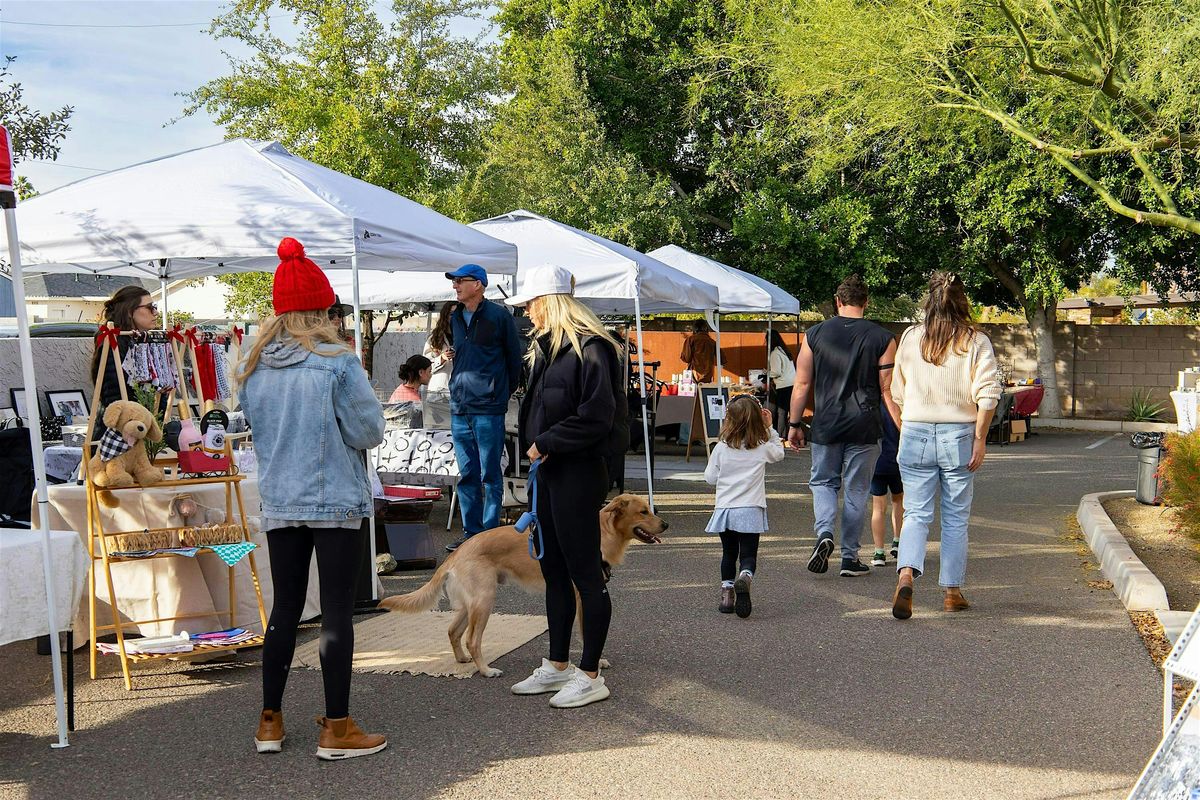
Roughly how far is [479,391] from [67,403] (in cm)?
295

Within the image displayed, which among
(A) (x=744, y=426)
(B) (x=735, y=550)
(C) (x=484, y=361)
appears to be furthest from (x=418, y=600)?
(C) (x=484, y=361)

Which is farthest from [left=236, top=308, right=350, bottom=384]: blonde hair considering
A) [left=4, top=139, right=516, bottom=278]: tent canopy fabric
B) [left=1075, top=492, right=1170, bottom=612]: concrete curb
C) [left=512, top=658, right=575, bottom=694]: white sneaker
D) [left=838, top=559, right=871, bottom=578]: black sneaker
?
[left=1075, top=492, right=1170, bottom=612]: concrete curb

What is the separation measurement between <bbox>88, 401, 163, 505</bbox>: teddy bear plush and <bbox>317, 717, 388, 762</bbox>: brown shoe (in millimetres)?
1913

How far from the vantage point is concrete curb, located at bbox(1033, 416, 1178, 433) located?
73.7ft

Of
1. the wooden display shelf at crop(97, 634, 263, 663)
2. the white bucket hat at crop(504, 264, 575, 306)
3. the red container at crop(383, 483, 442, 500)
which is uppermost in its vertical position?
the white bucket hat at crop(504, 264, 575, 306)

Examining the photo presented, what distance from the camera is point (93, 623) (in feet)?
18.7

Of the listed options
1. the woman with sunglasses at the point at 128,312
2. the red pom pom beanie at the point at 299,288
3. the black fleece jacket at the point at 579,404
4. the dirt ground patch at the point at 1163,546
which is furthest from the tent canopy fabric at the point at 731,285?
the red pom pom beanie at the point at 299,288

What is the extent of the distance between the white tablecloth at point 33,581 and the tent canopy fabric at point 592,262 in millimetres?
6280

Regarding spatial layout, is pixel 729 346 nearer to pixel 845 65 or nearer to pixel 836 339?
pixel 845 65

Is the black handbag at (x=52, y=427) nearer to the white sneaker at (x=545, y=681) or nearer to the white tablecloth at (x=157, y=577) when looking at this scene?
the white tablecloth at (x=157, y=577)

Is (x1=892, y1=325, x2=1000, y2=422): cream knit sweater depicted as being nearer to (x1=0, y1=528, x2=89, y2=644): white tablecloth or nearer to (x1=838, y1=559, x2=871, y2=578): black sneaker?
(x1=838, y1=559, x2=871, y2=578): black sneaker

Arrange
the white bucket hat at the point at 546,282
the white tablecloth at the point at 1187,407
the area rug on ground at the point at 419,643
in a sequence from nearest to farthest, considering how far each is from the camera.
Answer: the white bucket hat at the point at 546,282, the area rug on ground at the point at 419,643, the white tablecloth at the point at 1187,407

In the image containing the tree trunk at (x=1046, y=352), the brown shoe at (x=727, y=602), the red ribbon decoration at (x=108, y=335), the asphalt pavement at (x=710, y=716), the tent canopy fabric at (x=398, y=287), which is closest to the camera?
the asphalt pavement at (x=710, y=716)

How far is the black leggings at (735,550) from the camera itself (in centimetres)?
713
